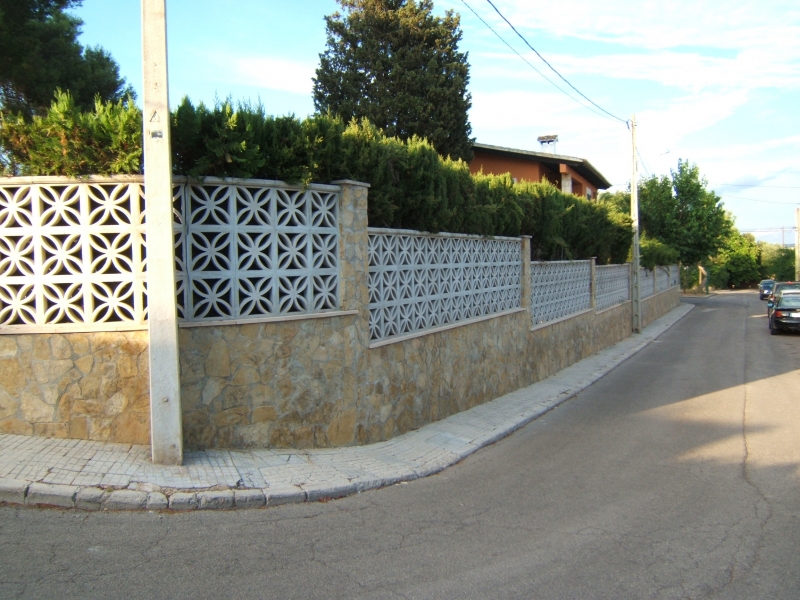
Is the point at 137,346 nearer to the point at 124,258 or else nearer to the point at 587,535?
the point at 124,258

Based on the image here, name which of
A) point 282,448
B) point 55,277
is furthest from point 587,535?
point 55,277

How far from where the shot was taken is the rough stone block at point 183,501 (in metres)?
5.21

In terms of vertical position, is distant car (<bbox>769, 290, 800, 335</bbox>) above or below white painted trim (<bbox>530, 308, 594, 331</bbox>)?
below

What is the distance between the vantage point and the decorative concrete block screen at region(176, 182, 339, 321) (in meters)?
6.32

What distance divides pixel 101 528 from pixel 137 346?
75.7 inches

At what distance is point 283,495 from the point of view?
5555 millimetres

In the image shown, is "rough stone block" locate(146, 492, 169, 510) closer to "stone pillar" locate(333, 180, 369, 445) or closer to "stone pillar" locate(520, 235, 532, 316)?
"stone pillar" locate(333, 180, 369, 445)

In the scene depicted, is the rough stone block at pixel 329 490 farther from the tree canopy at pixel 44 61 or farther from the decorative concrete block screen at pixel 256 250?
the tree canopy at pixel 44 61

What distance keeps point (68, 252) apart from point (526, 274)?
875 centimetres

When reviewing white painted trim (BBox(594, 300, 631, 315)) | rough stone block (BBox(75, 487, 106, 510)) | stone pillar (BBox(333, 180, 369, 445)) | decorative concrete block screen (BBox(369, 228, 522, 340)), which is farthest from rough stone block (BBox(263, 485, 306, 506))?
white painted trim (BBox(594, 300, 631, 315))

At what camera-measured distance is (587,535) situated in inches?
199

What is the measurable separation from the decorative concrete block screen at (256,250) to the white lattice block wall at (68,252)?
1.51 feet

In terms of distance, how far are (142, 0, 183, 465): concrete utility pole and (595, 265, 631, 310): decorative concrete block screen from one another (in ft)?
49.6

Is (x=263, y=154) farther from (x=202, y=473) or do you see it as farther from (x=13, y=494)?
(x=13, y=494)
